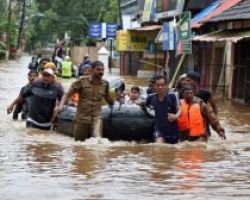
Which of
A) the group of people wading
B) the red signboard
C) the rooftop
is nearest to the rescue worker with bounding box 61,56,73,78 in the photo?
the red signboard

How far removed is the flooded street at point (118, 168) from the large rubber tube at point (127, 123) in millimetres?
229

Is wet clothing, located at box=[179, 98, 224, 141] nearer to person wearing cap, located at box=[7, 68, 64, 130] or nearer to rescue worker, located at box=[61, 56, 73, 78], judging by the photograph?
person wearing cap, located at box=[7, 68, 64, 130]

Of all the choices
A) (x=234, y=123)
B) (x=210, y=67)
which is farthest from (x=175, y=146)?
(x=210, y=67)

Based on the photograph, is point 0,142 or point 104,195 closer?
point 104,195

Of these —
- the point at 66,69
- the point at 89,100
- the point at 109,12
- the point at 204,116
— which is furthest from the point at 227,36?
the point at 109,12

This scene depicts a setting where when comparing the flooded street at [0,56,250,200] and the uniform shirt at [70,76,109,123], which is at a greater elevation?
the uniform shirt at [70,76,109,123]

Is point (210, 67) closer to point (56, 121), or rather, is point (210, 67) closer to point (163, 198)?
point (56, 121)

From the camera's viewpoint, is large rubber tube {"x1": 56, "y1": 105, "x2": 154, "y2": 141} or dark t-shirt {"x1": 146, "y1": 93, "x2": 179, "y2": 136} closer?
dark t-shirt {"x1": 146, "y1": 93, "x2": 179, "y2": 136}

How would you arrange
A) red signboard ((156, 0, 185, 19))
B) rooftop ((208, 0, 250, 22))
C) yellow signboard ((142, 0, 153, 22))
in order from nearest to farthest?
rooftop ((208, 0, 250, 22)) → red signboard ((156, 0, 185, 19)) → yellow signboard ((142, 0, 153, 22))

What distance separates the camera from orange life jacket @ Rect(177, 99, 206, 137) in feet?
35.7

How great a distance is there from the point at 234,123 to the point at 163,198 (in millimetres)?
9448

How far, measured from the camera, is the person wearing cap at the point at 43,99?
1244 cm

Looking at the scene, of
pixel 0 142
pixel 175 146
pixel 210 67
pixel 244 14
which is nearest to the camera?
pixel 175 146

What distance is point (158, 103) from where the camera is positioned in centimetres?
1091
